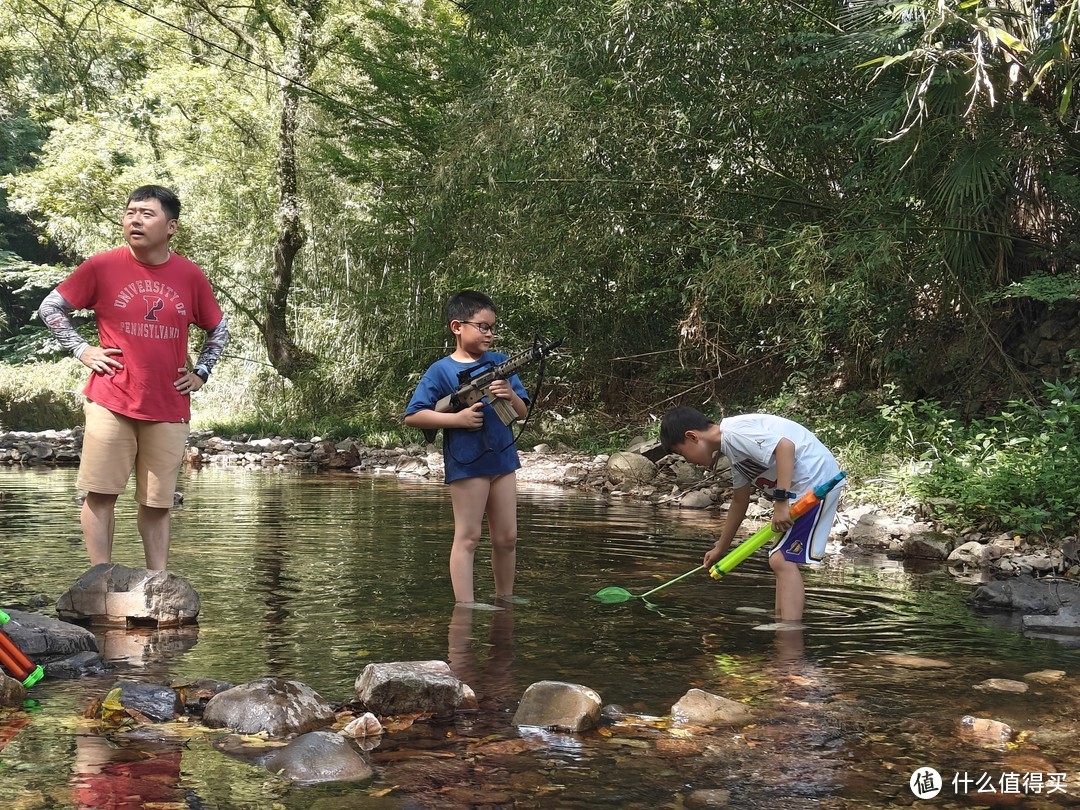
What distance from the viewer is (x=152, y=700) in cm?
327

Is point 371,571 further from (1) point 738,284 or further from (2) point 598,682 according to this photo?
(1) point 738,284

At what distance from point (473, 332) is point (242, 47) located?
1943 cm

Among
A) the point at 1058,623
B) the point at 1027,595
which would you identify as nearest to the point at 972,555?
the point at 1027,595

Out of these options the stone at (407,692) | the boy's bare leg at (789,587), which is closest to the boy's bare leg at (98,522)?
the stone at (407,692)

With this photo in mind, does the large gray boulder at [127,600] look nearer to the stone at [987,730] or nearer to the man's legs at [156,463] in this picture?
the man's legs at [156,463]

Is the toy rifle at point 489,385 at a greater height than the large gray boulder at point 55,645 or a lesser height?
greater

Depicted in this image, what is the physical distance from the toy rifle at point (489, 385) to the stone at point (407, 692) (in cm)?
171

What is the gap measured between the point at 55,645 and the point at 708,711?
2.37m

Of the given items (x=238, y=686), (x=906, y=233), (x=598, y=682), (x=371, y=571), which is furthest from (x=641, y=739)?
(x=906, y=233)

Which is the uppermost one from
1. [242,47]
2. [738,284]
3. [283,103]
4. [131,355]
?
[242,47]

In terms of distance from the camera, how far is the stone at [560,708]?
315cm

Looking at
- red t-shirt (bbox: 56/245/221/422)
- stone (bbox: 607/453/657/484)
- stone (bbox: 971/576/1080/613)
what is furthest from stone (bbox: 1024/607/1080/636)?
stone (bbox: 607/453/657/484)

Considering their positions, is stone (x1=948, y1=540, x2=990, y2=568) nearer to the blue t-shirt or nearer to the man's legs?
the blue t-shirt

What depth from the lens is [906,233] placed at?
1016cm
